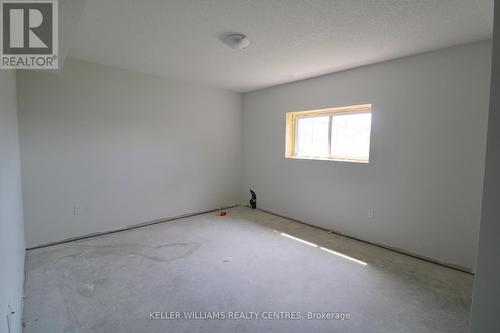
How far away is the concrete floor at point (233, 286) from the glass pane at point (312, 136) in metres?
1.53

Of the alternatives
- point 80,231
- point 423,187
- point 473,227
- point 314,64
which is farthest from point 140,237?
point 473,227

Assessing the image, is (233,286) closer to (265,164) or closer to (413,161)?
(413,161)

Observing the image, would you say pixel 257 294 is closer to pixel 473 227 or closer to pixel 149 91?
pixel 473 227

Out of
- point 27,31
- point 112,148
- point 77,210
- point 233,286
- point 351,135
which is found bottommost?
point 233,286

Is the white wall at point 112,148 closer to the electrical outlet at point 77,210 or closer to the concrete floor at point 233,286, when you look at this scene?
the electrical outlet at point 77,210

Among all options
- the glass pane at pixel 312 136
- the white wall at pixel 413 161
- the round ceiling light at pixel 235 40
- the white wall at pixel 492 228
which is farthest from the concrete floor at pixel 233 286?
the round ceiling light at pixel 235 40

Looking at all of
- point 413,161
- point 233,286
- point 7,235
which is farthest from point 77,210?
point 413,161

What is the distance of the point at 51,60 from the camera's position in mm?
2518

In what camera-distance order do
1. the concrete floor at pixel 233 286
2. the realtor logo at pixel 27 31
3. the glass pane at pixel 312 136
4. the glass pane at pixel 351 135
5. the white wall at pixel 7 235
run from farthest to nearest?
the glass pane at pixel 312 136 < the glass pane at pixel 351 135 < the concrete floor at pixel 233 286 < the realtor logo at pixel 27 31 < the white wall at pixel 7 235

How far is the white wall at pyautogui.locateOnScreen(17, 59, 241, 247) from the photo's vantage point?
2.95m

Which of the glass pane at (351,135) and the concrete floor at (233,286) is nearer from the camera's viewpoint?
the concrete floor at (233,286)

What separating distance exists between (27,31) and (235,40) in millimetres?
1656

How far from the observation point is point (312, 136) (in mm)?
4211

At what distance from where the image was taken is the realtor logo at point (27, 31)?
1.57 meters
